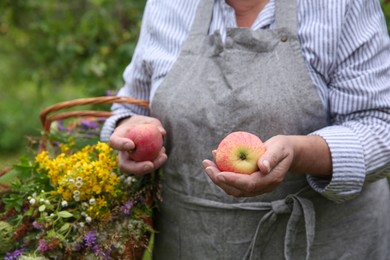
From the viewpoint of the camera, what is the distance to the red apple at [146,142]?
156cm

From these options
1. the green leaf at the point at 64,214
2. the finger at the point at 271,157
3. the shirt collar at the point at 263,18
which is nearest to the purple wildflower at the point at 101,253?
the green leaf at the point at 64,214

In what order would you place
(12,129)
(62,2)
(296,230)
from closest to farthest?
(296,230)
(62,2)
(12,129)

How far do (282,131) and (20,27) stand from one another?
2.70 m

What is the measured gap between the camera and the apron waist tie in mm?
1507

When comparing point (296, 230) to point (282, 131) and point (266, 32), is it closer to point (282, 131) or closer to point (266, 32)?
point (282, 131)

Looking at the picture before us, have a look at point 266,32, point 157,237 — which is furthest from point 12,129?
point 266,32

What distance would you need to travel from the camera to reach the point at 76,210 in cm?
159

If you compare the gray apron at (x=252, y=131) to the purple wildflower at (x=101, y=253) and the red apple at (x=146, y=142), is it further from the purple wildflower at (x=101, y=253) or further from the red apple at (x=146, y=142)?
the purple wildflower at (x=101, y=253)

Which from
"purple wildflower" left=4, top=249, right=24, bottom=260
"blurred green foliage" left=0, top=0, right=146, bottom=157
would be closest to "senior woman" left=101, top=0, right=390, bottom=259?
"purple wildflower" left=4, top=249, right=24, bottom=260

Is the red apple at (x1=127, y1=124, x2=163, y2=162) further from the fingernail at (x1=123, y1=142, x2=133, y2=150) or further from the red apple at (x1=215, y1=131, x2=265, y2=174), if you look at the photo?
the red apple at (x1=215, y1=131, x2=265, y2=174)

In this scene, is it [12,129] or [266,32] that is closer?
[266,32]

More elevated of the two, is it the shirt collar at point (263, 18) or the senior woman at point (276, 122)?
the shirt collar at point (263, 18)

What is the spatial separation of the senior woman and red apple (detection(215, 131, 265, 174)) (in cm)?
3

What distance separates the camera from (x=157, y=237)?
180cm
